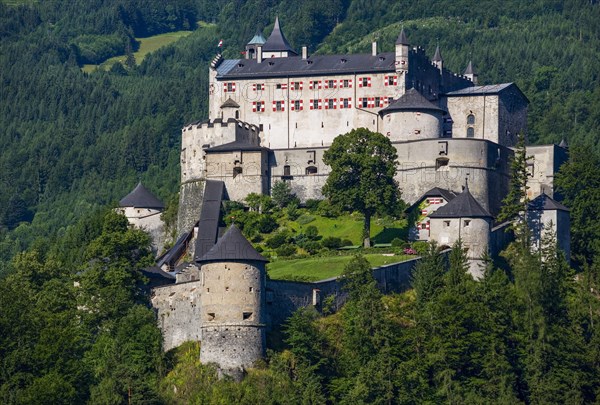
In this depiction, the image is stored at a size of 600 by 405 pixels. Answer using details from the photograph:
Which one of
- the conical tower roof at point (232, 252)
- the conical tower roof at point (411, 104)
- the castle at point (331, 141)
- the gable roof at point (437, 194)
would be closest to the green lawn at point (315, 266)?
the castle at point (331, 141)

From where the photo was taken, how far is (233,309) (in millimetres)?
69312

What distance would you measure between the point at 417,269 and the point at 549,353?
820 centimetres

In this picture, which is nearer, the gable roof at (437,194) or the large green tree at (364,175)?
the large green tree at (364,175)

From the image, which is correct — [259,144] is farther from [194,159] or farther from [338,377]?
[338,377]

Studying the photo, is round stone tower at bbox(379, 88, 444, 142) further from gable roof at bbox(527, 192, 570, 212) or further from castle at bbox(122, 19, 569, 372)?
gable roof at bbox(527, 192, 570, 212)

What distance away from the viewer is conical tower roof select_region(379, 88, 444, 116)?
95.2 meters

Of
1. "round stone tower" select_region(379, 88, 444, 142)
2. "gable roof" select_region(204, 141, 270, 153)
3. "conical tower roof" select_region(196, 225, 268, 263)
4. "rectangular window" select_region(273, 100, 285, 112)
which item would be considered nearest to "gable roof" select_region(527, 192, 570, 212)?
"round stone tower" select_region(379, 88, 444, 142)

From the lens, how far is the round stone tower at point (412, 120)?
94.9 meters

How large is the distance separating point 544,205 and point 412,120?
1154cm

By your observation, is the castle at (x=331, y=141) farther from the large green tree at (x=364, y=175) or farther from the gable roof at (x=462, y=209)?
the large green tree at (x=364, y=175)

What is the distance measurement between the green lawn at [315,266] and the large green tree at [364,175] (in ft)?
13.4

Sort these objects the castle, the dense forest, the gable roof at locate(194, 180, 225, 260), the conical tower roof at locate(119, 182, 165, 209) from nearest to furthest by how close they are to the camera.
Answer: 1. the dense forest
2. the castle
3. the gable roof at locate(194, 180, 225, 260)
4. the conical tower roof at locate(119, 182, 165, 209)

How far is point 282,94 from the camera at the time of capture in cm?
10119

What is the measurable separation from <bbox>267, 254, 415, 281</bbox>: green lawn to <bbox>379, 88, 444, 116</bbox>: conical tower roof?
13823 mm
